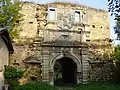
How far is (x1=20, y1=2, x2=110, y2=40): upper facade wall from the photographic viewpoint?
19.4 meters

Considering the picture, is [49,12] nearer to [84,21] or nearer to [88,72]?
[84,21]

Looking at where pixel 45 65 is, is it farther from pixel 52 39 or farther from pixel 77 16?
pixel 77 16

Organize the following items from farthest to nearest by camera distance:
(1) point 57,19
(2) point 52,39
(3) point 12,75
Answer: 1. (1) point 57,19
2. (2) point 52,39
3. (3) point 12,75

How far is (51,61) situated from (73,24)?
3264 millimetres

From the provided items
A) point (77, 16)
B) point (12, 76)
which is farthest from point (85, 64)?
point (12, 76)

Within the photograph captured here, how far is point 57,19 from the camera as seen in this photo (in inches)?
766

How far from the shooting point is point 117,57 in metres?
19.7

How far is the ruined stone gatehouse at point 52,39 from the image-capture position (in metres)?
18.5

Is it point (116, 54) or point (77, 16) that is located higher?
point (77, 16)

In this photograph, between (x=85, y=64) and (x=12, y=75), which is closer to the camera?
(x=12, y=75)

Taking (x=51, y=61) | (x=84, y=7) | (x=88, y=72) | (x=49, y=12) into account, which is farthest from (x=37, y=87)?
(x=84, y=7)

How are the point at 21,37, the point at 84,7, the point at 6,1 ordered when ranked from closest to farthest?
the point at 6,1 < the point at 21,37 < the point at 84,7

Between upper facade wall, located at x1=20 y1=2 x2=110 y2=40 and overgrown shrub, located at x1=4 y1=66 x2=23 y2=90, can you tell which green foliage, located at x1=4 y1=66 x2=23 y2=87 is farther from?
upper facade wall, located at x1=20 y1=2 x2=110 y2=40

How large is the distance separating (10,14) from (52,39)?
3.53 meters
